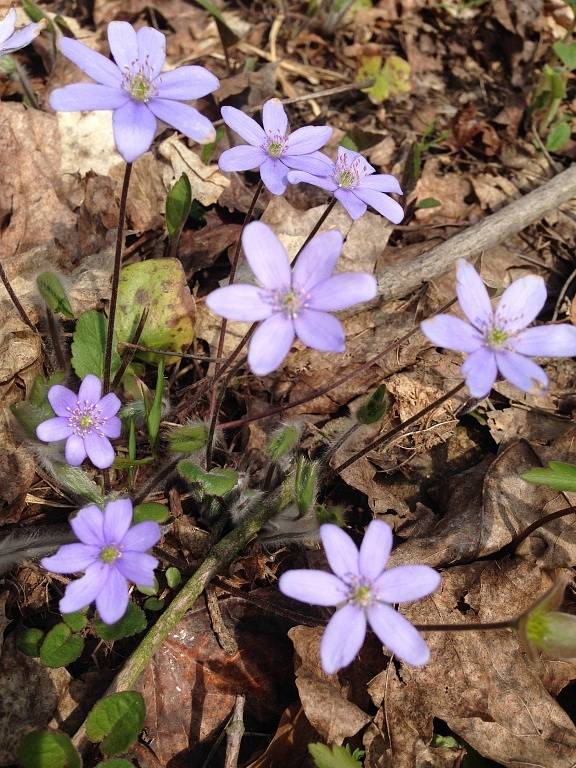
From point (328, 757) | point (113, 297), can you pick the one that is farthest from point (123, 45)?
point (328, 757)

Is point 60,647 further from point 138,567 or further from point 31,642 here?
point 138,567

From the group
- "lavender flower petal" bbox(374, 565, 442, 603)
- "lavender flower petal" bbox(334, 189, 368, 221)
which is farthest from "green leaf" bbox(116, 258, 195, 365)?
"lavender flower petal" bbox(374, 565, 442, 603)

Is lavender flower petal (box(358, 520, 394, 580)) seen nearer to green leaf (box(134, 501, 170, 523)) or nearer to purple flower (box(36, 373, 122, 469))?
green leaf (box(134, 501, 170, 523))

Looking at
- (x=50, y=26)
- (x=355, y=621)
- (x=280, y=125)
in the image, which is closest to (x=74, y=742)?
(x=355, y=621)

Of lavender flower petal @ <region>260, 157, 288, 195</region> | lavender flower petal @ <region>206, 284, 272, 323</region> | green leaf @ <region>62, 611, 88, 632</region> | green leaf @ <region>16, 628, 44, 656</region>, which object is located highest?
lavender flower petal @ <region>260, 157, 288, 195</region>

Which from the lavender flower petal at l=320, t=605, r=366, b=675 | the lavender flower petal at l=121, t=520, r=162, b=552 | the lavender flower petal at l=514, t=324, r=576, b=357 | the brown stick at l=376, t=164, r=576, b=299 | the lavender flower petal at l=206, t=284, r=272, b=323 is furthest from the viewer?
the brown stick at l=376, t=164, r=576, b=299

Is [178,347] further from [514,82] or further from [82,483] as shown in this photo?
[514,82]

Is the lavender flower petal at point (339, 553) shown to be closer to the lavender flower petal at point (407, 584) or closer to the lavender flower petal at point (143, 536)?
the lavender flower petal at point (407, 584)
